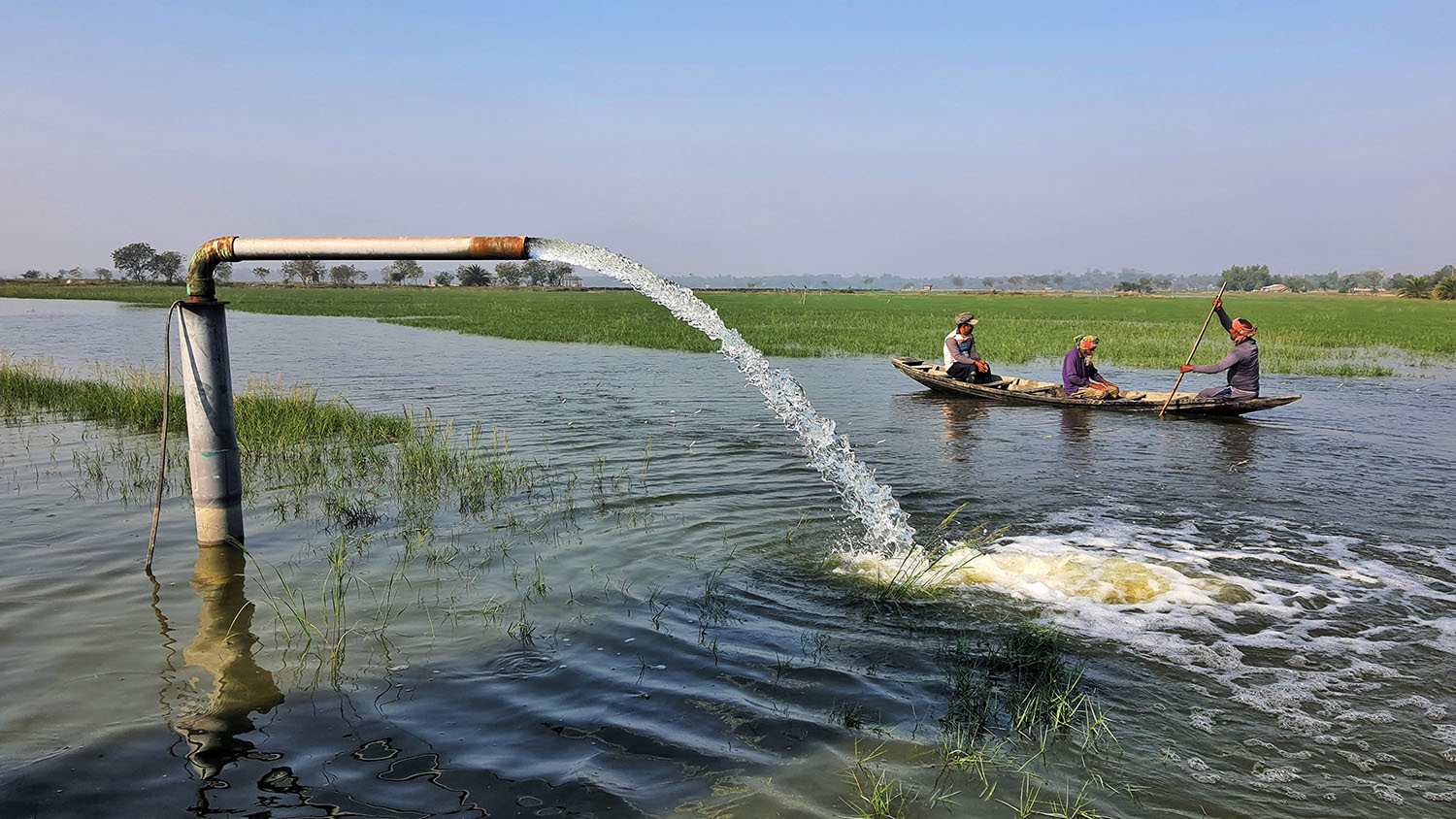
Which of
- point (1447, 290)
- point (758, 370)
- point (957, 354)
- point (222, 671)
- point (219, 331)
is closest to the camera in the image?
point (222, 671)

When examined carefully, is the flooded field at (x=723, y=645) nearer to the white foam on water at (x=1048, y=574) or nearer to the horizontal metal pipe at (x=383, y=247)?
the white foam on water at (x=1048, y=574)

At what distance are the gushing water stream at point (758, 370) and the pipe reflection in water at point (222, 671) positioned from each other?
108 inches

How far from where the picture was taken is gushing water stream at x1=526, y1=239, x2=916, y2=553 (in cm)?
618

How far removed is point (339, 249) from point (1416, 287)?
304 feet

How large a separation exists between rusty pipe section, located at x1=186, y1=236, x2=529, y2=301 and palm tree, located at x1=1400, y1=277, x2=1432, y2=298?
89146mm

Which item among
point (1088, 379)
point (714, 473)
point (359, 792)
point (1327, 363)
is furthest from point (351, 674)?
point (1327, 363)

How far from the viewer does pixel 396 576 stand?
228 inches

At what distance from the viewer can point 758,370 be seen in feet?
26.3

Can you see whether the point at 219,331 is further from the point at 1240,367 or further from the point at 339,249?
the point at 1240,367

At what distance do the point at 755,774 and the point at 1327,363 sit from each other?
23799 millimetres

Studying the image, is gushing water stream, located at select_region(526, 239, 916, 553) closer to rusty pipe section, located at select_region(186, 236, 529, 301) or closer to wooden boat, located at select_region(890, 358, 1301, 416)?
rusty pipe section, located at select_region(186, 236, 529, 301)

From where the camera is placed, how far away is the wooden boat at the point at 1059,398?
1324 centimetres

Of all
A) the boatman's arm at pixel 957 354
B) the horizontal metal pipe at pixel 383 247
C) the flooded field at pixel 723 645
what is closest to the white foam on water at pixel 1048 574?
the flooded field at pixel 723 645

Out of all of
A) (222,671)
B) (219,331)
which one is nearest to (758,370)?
(219,331)
